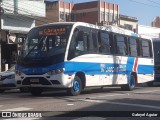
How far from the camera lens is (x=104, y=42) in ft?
62.9

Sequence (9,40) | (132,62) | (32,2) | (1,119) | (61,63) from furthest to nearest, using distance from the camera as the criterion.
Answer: (32,2)
(9,40)
(132,62)
(61,63)
(1,119)

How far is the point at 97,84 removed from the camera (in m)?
18.5

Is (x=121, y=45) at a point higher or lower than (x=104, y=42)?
lower

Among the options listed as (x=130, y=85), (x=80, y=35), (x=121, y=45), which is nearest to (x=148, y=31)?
(x=130, y=85)

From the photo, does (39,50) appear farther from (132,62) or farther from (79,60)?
(132,62)

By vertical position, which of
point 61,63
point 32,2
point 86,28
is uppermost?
point 32,2

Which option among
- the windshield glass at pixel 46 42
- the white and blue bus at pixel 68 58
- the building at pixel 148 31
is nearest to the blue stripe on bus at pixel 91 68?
the white and blue bus at pixel 68 58

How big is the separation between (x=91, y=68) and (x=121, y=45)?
3.63 m

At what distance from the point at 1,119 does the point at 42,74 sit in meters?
6.16

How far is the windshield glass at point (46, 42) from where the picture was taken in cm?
1639

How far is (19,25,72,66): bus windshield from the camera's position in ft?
53.6

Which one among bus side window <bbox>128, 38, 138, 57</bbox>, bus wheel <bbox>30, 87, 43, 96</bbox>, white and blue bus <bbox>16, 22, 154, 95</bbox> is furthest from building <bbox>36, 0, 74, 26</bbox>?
bus wheel <bbox>30, 87, 43, 96</bbox>

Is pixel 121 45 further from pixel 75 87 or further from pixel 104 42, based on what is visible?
pixel 75 87

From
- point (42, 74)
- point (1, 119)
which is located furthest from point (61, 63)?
point (1, 119)
